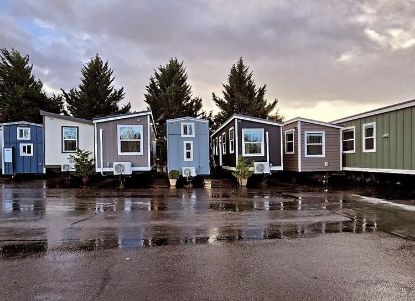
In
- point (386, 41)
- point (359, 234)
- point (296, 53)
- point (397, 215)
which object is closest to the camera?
point (359, 234)

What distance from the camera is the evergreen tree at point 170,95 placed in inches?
1446

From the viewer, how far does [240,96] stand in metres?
40.1

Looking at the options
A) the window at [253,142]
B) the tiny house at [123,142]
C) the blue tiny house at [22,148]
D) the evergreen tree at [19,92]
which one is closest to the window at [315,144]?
the window at [253,142]

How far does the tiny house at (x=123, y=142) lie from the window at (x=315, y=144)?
331 inches

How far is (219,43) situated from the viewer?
90.8 feet

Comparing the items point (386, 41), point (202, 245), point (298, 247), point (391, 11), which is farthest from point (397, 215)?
point (386, 41)

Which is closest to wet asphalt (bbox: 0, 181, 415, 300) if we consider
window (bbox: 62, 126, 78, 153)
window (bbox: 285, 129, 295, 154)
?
window (bbox: 285, 129, 295, 154)

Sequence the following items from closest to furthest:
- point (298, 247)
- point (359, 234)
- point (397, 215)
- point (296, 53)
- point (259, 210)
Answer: point (298, 247) < point (359, 234) < point (397, 215) < point (259, 210) < point (296, 53)

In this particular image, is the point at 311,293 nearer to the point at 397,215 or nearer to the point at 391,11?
the point at 397,215

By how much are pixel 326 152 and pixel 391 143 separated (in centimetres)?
402

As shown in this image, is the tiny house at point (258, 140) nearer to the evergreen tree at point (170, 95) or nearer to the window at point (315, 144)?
the window at point (315, 144)

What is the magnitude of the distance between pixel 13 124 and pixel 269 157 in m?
16.5

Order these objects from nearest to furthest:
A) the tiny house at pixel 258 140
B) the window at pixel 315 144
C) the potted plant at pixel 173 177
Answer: the potted plant at pixel 173 177
the tiny house at pixel 258 140
the window at pixel 315 144

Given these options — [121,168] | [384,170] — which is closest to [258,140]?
[384,170]
